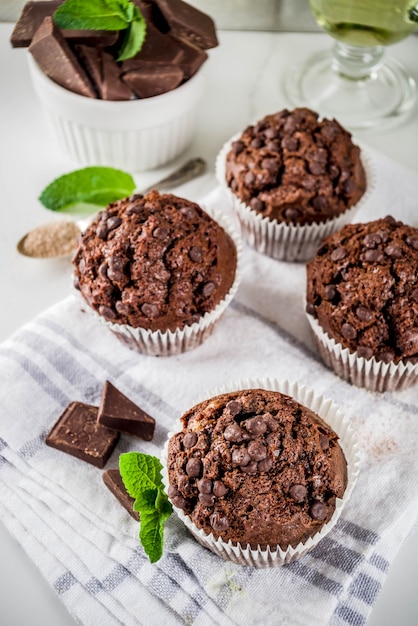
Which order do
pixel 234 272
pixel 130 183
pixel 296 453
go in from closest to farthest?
1. pixel 296 453
2. pixel 234 272
3. pixel 130 183

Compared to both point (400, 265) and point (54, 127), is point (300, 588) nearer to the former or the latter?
point (400, 265)

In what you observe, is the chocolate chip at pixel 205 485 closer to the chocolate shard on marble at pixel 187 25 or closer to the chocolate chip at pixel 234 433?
the chocolate chip at pixel 234 433

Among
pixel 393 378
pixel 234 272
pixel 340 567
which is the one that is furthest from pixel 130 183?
pixel 340 567

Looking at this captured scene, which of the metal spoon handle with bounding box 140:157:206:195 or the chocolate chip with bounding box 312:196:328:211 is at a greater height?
the chocolate chip with bounding box 312:196:328:211

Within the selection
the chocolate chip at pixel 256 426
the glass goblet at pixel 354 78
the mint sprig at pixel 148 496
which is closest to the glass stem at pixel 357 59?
the glass goblet at pixel 354 78

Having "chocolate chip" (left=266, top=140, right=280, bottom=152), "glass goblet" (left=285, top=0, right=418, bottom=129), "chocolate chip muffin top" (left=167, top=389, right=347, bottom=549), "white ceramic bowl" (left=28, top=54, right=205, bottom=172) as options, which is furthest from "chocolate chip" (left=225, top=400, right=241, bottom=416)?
"glass goblet" (left=285, top=0, right=418, bottom=129)

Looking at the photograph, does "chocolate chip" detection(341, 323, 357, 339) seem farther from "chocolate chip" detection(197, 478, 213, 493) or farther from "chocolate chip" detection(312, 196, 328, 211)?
"chocolate chip" detection(197, 478, 213, 493)

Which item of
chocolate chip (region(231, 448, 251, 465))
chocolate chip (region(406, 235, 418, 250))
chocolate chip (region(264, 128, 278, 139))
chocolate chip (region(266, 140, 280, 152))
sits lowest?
chocolate chip (region(231, 448, 251, 465))

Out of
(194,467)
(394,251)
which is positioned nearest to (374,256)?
(394,251)
